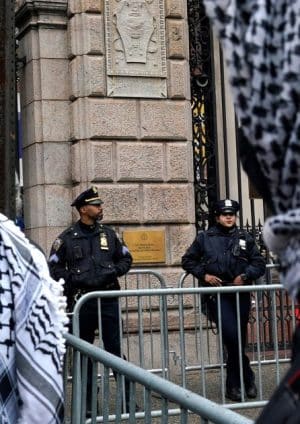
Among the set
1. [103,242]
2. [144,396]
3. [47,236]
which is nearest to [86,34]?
[47,236]

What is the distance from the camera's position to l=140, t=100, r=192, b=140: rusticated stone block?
9438mm

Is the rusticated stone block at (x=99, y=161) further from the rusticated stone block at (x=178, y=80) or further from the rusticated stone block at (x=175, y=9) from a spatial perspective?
the rusticated stone block at (x=175, y=9)

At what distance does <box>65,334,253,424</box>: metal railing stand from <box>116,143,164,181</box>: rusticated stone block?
496 centimetres

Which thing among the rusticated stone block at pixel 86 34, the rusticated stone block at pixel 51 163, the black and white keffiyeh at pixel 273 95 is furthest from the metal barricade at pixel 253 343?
the black and white keffiyeh at pixel 273 95

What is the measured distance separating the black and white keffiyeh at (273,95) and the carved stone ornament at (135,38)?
312 inches

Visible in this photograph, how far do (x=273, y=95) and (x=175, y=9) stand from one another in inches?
333

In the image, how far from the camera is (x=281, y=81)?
Result: 1367 mm

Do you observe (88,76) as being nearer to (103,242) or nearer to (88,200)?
(88,200)

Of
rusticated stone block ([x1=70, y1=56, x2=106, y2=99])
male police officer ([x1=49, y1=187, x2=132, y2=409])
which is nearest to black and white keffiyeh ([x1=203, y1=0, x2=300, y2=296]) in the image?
male police officer ([x1=49, y1=187, x2=132, y2=409])

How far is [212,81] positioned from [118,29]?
147cm

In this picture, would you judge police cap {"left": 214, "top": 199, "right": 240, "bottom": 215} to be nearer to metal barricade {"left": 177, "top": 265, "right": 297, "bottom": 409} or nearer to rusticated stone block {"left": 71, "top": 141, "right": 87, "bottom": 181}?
metal barricade {"left": 177, "top": 265, "right": 297, "bottom": 409}

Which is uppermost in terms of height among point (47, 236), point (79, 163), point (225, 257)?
point (79, 163)

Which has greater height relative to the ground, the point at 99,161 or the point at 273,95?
the point at 99,161

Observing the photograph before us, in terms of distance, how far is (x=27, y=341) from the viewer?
2.52 m
